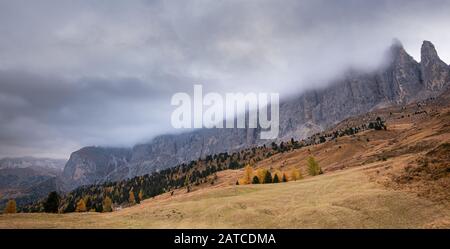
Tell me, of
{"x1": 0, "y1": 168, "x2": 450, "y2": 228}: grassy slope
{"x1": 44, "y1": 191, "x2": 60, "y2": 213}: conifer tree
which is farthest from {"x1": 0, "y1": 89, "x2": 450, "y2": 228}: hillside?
{"x1": 44, "y1": 191, "x2": 60, "y2": 213}: conifer tree

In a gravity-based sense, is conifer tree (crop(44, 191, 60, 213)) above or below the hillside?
below

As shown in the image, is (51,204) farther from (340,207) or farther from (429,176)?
(429,176)

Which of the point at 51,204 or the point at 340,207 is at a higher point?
the point at 340,207

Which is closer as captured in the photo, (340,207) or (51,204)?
(340,207)

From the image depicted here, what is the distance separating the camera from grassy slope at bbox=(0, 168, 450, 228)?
39469 millimetres

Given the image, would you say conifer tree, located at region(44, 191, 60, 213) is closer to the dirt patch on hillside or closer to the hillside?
the hillside

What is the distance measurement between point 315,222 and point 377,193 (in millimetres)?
14114

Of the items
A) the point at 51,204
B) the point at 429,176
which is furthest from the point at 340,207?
the point at 51,204

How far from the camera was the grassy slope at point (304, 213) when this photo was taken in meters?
39.5

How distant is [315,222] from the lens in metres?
40.3

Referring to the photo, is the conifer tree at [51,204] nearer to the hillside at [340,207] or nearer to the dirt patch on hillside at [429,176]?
the hillside at [340,207]

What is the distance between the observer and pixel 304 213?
1725 inches
